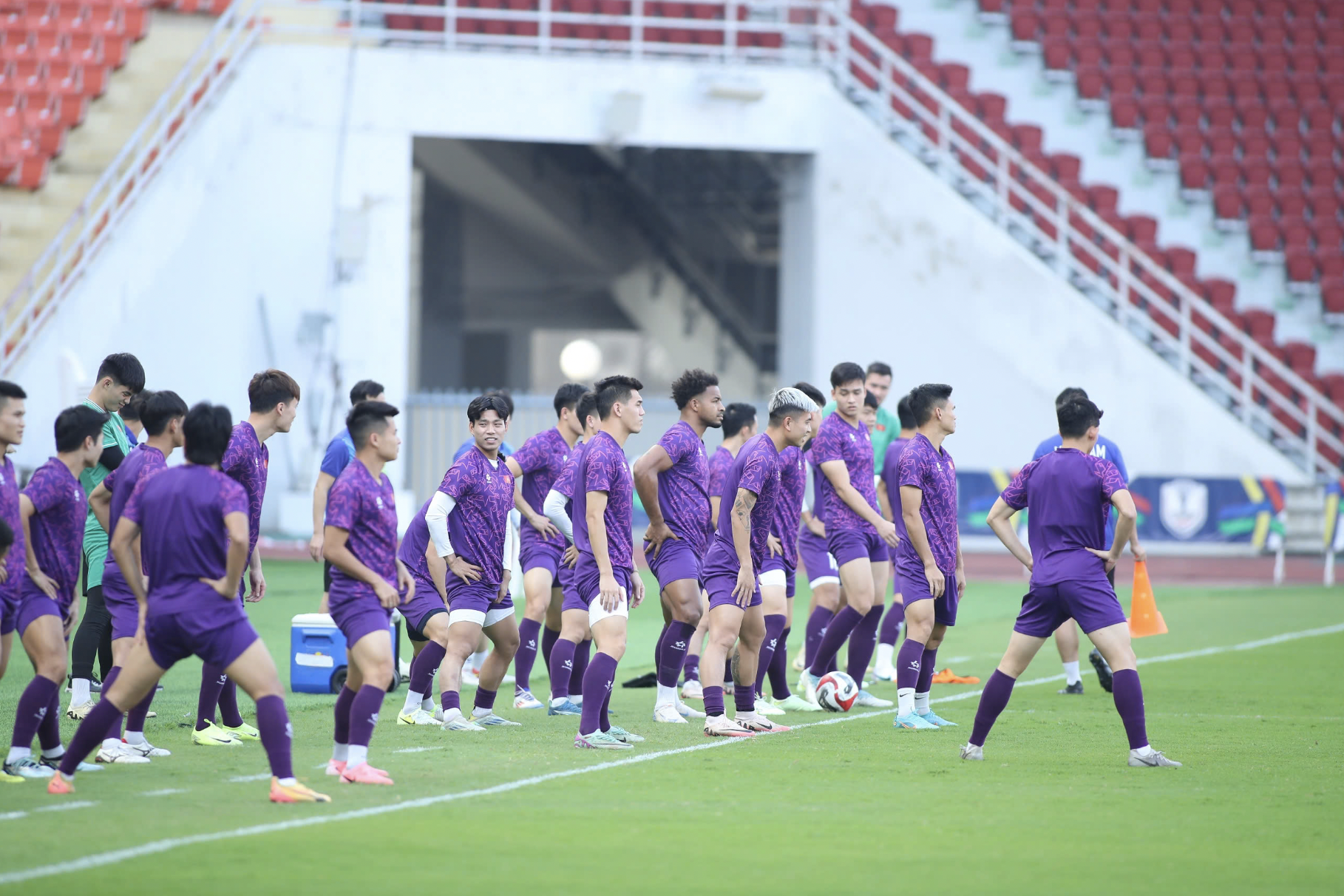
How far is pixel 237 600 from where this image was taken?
7332 millimetres

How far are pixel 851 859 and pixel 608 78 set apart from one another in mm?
18678

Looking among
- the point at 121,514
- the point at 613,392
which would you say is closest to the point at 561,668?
the point at 613,392

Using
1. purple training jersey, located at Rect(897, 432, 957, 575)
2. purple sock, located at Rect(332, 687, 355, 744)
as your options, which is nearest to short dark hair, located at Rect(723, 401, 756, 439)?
purple training jersey, located at Rect(897, 432, 957, 575)

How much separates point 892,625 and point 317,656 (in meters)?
4.33

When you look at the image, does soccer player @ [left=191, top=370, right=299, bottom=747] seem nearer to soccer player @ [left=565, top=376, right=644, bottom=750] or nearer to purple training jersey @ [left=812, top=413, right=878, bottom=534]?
soccer player @ [left=565, top=376, right=644, bottom=750]

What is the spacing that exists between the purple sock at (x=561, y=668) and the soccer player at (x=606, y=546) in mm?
679

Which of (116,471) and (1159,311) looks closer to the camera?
(116,471)

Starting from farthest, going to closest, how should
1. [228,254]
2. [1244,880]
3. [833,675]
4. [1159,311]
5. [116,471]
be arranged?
[1159,311]
[228,254]
[833,675]
[116,471]
[1244,880]

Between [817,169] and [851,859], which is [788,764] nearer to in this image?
[851,859]

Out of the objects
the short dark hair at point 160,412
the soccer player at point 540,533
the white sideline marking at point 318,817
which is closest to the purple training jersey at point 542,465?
the soccer player at point 540,533

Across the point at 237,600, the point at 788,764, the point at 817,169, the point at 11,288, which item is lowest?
the point at 788,764

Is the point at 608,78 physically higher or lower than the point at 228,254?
higher

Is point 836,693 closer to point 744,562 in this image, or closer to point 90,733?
point 744,562

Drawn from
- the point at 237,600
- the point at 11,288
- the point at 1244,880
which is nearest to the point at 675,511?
the point at 237,600
